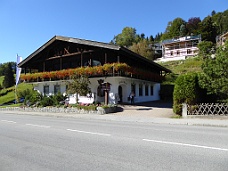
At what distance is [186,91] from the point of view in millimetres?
15828

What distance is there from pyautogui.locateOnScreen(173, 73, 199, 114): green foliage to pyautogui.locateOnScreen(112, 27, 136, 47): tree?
7531 centimetres

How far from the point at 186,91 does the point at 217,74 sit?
223 cm

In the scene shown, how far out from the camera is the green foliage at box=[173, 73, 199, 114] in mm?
15773

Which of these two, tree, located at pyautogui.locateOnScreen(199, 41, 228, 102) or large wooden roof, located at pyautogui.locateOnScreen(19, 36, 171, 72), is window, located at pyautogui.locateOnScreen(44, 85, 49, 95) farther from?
tree, located at pyautogui.locateOnScreen(199, 41, 228, 102)

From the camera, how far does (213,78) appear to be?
15.3 metres

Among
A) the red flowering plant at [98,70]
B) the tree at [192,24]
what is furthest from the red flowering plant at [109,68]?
the tree at [192,24]

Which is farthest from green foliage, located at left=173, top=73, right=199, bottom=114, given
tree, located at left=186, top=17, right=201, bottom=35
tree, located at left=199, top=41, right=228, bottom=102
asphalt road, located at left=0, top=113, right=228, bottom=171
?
tree, located at left=186, top=17, right=201, bottom=35

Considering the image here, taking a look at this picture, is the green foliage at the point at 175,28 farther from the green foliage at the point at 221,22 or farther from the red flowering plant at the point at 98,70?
the red flowering plant at the point at 98,70

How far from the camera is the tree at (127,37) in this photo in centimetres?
9062

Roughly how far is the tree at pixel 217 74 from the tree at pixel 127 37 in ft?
248

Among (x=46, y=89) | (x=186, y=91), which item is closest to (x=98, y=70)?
(x=186, y=91)

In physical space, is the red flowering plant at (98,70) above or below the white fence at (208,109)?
above

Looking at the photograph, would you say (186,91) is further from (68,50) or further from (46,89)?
(46,89)

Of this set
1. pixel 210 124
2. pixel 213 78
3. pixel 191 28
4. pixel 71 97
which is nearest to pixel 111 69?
pixel 71 97
